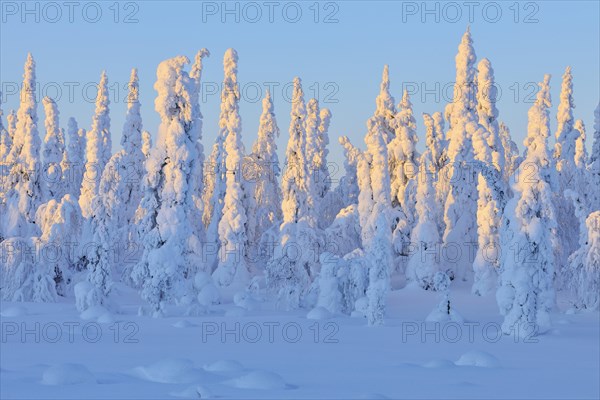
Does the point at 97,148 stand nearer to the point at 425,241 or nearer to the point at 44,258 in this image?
the point at 44,258

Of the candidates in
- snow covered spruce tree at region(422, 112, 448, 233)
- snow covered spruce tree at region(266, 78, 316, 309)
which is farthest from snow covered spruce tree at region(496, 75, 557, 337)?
snow covered spruce tree at region(422, 112, 448, 233)

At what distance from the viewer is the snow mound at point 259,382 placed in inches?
414

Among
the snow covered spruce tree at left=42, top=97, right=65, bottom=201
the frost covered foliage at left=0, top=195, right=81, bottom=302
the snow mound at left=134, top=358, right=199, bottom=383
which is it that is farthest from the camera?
the snow covered spruce tree at left=42, top=97, right=65, bottom=201

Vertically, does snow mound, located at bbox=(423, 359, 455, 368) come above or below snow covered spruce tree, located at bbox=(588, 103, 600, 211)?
below

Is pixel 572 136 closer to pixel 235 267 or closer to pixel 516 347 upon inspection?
pixel 235 267

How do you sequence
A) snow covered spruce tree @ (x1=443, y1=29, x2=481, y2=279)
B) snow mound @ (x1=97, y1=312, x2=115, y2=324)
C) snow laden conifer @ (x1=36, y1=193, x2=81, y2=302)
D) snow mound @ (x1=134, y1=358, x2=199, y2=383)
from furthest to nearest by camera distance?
snow covered spruce tree @ (x1=443, y1=29, x2=481, y2=279) < snow laden conifer @ (x1=36, y1=193, x2=81, y2=302) < snow mound @ (x1=97, y1=312, x2=115, y2=324) < snow mound @ (x1=134, y1=358, x2=199, y2=383)

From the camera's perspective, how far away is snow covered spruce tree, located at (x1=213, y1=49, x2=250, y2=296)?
131ft

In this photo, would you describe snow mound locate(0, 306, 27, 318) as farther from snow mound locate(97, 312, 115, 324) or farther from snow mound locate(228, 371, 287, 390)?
snow mound locate(228, 371, 287, 390)

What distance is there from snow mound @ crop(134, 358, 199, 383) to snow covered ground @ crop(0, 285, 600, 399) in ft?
0.05

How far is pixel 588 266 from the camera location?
93.1 feet

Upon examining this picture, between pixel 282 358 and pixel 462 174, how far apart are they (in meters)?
25.4

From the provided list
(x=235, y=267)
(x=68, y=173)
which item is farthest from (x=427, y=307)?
(x=68, y=173)

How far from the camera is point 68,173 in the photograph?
60.8m

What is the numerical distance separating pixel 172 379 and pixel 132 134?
1501 inches
